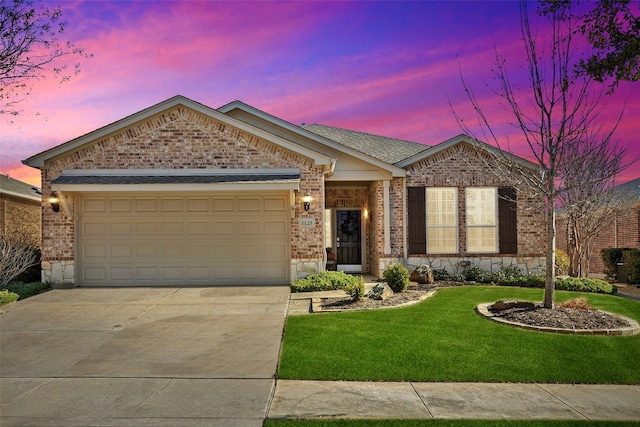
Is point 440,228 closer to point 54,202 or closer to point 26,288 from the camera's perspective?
point 54,202

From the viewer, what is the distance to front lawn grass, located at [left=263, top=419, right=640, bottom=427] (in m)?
4.75

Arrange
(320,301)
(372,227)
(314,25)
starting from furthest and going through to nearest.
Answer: (372,227) < (314,25) < (320,301)

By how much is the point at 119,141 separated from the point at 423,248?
9.63 m

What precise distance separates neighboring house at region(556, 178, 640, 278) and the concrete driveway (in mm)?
14595

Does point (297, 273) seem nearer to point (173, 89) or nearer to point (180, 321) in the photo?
point (180, 321)

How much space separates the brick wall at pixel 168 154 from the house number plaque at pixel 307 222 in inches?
3.5

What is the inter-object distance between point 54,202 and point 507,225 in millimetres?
13520

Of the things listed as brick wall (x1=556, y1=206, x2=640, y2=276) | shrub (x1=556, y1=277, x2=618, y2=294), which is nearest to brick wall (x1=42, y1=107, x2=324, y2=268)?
shrub (x1=556, y1=277, x2=618, y2=294)

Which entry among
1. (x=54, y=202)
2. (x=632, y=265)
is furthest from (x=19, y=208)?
(x=632, y=265)

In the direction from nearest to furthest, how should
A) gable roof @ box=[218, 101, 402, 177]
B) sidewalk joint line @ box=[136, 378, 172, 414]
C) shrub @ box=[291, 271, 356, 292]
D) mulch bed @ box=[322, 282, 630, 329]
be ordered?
sidewalk joint line @ box=[136, 378, 172, 414] < mulch bed @ box=[322, 282, 630, 329] < shrub @ box=[291, 271, 356, 292] < gable roof @ box=[218, 101, 402, 177]

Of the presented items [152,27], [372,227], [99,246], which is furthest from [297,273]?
[152,27]

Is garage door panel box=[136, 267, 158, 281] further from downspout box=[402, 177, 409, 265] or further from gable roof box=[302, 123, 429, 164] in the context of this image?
gable roof box=[302, 123, 429, 164]

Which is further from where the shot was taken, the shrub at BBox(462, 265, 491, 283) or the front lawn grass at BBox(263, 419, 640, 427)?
the shrub at BBox(462, 265, 491, 283)

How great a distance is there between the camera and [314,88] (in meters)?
16.0
